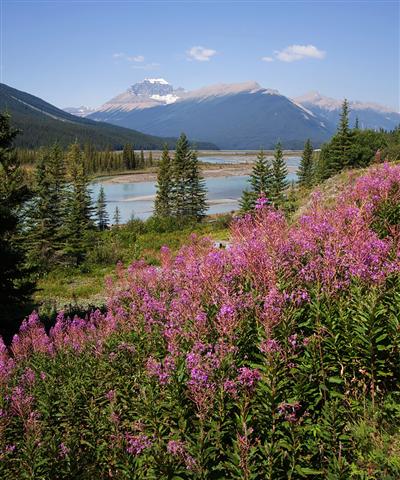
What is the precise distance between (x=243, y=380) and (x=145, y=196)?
82563mm

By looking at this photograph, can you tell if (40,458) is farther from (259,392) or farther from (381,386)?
(381,386)

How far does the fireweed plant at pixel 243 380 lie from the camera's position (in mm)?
3590

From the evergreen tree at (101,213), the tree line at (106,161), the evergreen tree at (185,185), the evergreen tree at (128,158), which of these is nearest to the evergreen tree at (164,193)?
the evergreen tree at (185,185)

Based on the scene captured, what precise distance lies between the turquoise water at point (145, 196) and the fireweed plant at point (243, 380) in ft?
142

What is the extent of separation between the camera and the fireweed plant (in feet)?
11.8

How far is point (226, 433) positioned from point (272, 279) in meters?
1.74

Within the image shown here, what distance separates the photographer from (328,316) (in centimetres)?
429

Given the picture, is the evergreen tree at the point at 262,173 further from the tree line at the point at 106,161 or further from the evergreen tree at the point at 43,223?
the tree line at the point at 106,161

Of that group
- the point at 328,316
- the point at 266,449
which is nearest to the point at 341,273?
the point at 328,316

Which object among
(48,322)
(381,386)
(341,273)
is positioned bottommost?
(48,322)

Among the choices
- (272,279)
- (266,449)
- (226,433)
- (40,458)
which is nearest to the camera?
(266,449)

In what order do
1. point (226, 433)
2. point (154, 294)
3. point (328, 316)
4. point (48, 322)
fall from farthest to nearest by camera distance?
point (48, 322) < point (154, 294) < point (328, 316) < point (226, 433)

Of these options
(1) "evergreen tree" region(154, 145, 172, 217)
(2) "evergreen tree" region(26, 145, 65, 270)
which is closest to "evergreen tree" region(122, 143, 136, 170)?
(1) "evergreen tree" region(154, 145, 172, 217)

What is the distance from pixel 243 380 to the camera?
3.72 meters
